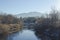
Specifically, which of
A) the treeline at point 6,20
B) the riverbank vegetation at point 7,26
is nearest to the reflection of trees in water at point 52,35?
the riverbank vegetation at point 7,26

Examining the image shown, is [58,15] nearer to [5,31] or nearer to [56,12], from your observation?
[56,12]

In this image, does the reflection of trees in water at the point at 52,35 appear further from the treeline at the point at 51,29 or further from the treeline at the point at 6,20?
the treeline at the point at 6,20

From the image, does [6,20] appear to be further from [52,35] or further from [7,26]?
[52,35]

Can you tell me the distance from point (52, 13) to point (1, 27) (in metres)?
8.42

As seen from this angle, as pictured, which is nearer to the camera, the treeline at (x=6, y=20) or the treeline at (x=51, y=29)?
the treeline at (x=51, y=29)

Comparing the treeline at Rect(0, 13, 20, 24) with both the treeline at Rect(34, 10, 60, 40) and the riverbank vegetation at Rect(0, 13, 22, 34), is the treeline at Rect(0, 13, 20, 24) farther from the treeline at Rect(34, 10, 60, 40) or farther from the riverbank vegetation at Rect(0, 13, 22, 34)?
the treeline at Rect(34, 10, 60, 40)

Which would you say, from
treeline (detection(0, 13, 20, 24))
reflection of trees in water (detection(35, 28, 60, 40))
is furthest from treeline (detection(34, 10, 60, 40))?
treeline (detection(0, 13, 20, 24))

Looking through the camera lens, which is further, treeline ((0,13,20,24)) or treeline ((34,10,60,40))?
treeline ((0,13,20,24))

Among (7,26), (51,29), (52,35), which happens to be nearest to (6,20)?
(7,26)

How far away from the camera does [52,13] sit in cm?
2323

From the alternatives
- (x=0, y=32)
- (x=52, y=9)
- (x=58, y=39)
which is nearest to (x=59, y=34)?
(x=58, y=39)

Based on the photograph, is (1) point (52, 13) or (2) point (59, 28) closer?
(2) point (59, 28)

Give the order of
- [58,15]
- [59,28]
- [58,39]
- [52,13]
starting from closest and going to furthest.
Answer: [58,39] < [59,28] < [58,15] < [52,13]

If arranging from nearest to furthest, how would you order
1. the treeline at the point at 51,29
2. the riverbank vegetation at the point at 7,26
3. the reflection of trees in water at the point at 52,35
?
the reflection of trees in water at the point at 52,35 < the treeline at the point at 51,29 < the riverbank vegetation at the point at 7,26
